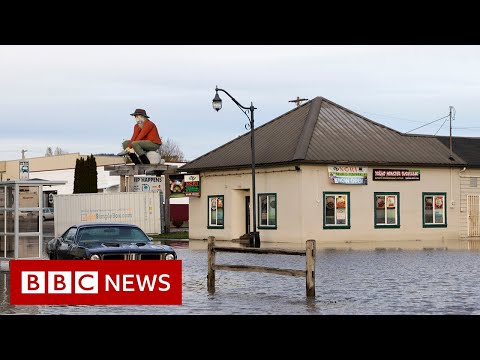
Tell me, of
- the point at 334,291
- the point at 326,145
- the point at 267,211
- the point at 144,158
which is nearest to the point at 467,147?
the point at 326,145

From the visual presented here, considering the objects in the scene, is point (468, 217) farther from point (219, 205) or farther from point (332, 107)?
point (219, 205)

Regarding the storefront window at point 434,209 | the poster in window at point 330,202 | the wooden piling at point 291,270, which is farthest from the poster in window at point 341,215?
the wooden piling at point 291,270

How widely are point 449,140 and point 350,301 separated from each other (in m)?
31.8

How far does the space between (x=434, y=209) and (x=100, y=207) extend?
17868 mm

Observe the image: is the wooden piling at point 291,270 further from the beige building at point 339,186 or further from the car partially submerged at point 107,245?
the beige building at point 339,186

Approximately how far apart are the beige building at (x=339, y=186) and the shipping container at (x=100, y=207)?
3880mm

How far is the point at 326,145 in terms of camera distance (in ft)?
127

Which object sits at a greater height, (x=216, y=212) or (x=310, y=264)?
(x=216, y=212)

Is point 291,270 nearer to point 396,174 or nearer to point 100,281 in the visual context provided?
point 100,281

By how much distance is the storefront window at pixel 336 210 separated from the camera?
3747cm

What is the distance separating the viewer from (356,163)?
3816 cm
